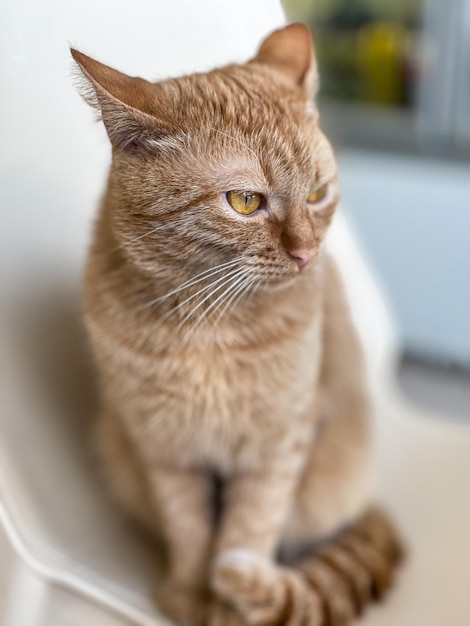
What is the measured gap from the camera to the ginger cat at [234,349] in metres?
0.80

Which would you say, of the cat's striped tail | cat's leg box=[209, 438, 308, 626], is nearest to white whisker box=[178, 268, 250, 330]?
cat's leg box=[209, 438, 308, 626]

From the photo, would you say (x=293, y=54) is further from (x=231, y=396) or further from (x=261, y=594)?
(x=261, y=594)

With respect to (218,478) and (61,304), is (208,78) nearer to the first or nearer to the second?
(61,304)

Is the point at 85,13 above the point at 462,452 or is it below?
above

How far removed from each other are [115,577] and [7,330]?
0.43 m

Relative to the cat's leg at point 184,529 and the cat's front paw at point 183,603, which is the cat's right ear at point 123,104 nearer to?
the cat's leg at point 184,529

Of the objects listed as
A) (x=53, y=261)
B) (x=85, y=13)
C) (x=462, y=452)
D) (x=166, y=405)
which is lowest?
(x=462, y=452)

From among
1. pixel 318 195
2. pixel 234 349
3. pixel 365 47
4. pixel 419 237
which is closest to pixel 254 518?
pixel 234 349

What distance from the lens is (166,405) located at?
972mm

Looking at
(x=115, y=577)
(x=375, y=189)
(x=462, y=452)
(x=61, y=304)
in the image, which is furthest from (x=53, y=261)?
(x=375, y=189)

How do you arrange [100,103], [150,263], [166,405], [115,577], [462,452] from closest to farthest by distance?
1. [100,103]
2. [150,263]
3. [166,405]
4. [115,577]
5. [462,452]

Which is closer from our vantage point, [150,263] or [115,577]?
[150,263]

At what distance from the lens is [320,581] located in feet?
3.42

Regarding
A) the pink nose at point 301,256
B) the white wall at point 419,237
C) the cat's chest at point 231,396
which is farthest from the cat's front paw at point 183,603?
the white wall at point 419,237
